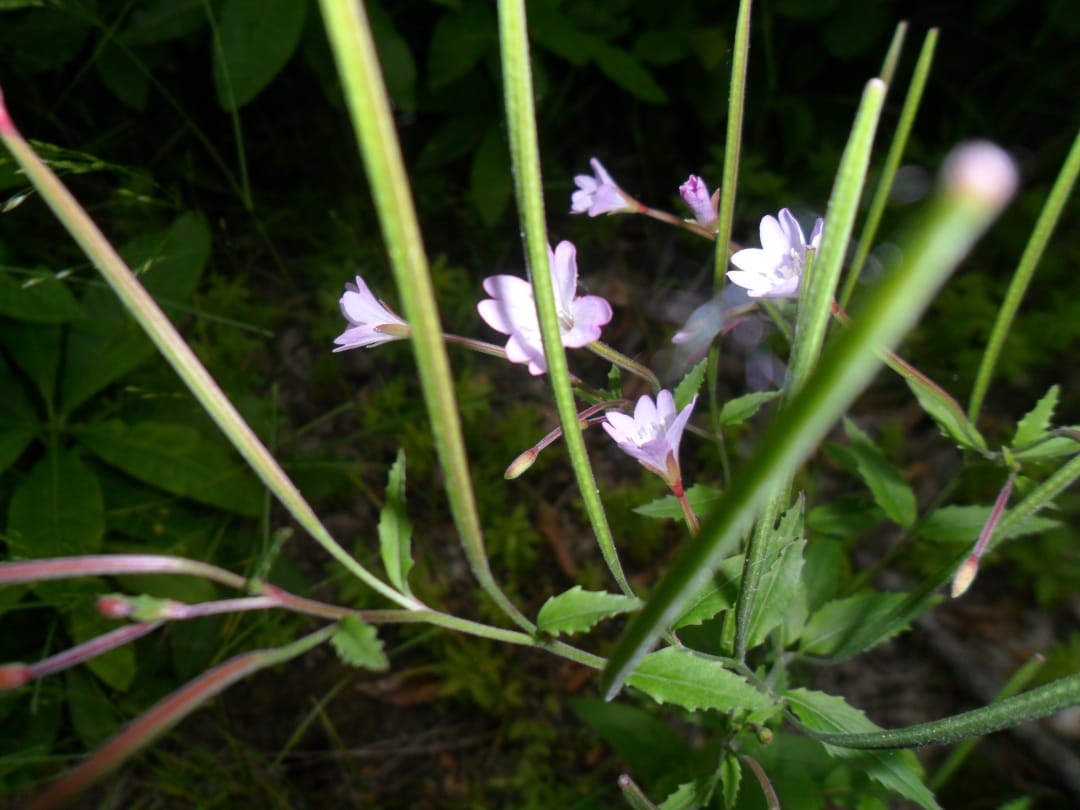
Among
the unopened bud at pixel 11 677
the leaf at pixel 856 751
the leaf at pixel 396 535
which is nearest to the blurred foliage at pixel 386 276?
the leaf at pixel 856 751

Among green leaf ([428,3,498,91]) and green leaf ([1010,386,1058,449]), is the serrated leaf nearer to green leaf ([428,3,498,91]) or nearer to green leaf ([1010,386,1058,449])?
green leaf ([1010,386,1058,449])

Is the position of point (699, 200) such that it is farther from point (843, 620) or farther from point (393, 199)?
point (843, 620)

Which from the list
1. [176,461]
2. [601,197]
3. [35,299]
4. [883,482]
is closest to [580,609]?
[601,197]

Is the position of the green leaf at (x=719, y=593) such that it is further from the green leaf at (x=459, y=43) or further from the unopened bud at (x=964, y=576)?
the green leaf at (x=459, y=43)

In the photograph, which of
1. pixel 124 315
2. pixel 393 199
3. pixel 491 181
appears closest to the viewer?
pixel 393 199

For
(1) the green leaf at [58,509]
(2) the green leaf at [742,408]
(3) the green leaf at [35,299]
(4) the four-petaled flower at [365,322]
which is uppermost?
(4) the four-petaled flower at [365,322]

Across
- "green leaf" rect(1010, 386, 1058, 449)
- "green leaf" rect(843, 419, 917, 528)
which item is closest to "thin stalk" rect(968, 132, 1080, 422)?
"green leaf" rect(1010, 386, 1058, 449)
